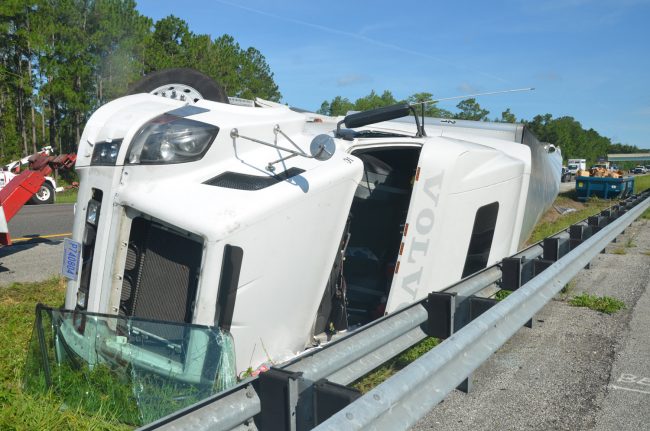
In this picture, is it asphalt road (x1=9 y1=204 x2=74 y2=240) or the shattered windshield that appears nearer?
the shattered windshield

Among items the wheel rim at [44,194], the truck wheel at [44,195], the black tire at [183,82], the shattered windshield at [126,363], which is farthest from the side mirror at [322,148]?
the wheel rim at [44,194]

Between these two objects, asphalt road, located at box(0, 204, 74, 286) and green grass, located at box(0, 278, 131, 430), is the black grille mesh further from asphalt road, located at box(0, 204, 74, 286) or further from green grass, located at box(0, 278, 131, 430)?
asphalt road, located at box(0, 204, 74, 286)

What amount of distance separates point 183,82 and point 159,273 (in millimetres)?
1879

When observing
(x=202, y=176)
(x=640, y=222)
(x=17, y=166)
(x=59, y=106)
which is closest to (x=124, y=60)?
(x=59, y=106)

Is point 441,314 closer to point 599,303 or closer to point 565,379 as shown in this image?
point 565,379

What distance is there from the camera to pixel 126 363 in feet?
9.89

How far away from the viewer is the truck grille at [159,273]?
3.37m

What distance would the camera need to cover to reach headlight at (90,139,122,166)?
140 inches

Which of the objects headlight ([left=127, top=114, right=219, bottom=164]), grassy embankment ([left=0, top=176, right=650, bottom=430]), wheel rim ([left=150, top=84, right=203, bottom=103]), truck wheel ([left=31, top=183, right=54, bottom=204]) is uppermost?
wheel rim ([left=150, top=84, right=203, bottom=103])

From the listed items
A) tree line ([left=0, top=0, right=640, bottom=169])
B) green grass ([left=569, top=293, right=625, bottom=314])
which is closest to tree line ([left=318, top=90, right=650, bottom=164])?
tree line ([left=0, top=0, right=640, bottom=169])

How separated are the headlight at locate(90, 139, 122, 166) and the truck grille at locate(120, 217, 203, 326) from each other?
0.39 m

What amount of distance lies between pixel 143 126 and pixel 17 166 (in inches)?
775

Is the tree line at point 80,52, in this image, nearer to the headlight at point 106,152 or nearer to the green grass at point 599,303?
the green grass at point 599,303

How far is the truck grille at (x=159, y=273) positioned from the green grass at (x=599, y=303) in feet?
13.6
